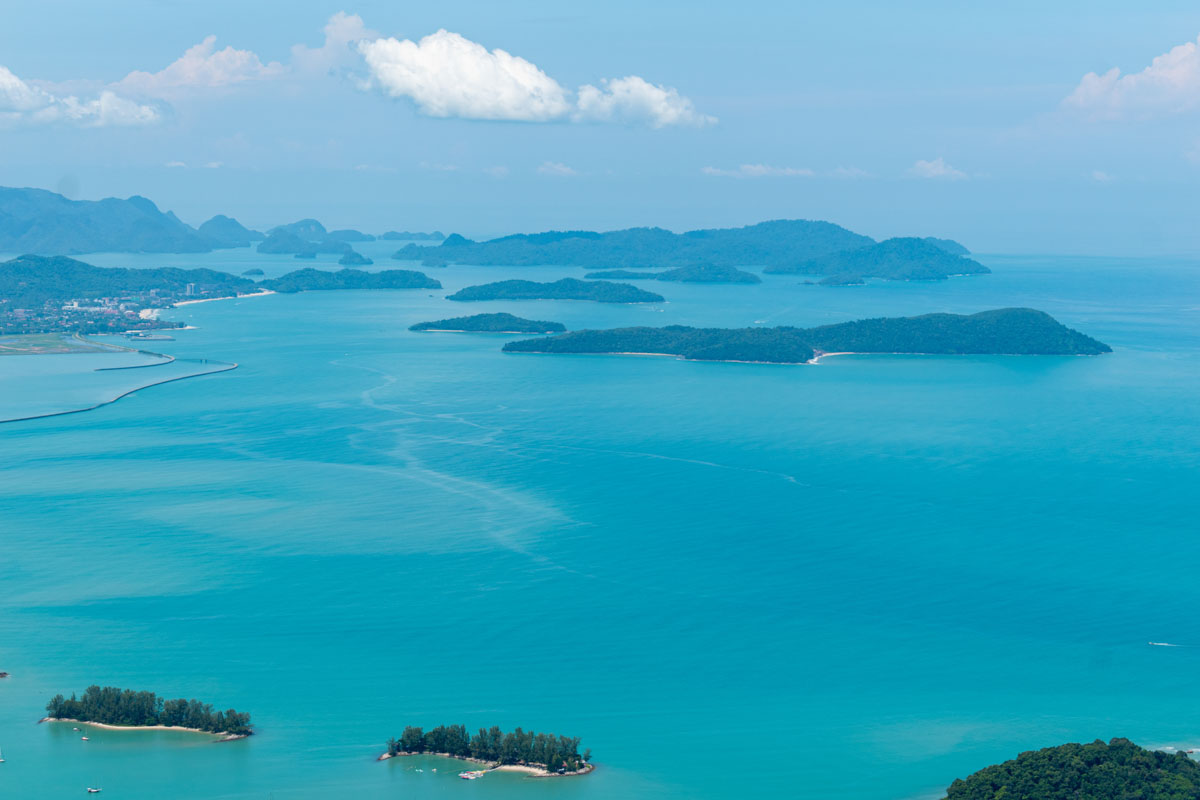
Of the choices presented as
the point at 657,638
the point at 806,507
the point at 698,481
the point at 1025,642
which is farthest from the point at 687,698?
the point at 698,481

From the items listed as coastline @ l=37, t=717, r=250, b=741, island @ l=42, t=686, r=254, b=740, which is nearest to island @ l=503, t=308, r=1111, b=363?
island @ l=42, t=686, r=254, b=740

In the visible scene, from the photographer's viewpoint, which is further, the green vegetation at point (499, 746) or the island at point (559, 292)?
the island at point (559, 292)

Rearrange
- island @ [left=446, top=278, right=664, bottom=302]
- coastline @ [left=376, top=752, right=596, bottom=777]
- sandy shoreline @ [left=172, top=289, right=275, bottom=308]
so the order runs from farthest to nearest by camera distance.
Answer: island @ [left=446, top=278, right=664, bottom=302] → sandy shoreline @ [left=172, top=289, right=275, bottom=308] → coastline @ [left=376, top=752, right=596, bottom=777]

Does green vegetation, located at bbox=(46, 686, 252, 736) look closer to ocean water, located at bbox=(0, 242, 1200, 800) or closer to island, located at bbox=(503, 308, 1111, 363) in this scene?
ocean water, located at bbox=(0, 242, 1200, 800)

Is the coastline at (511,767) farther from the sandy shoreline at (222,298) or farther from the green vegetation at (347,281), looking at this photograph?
the green vegetation at (347,281)

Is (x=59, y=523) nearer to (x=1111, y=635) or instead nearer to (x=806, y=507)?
(x=806, y=507)

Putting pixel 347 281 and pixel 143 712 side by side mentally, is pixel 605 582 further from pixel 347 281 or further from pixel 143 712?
pixel 347 281

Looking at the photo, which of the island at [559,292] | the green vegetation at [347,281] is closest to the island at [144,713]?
the island at [559,292]
